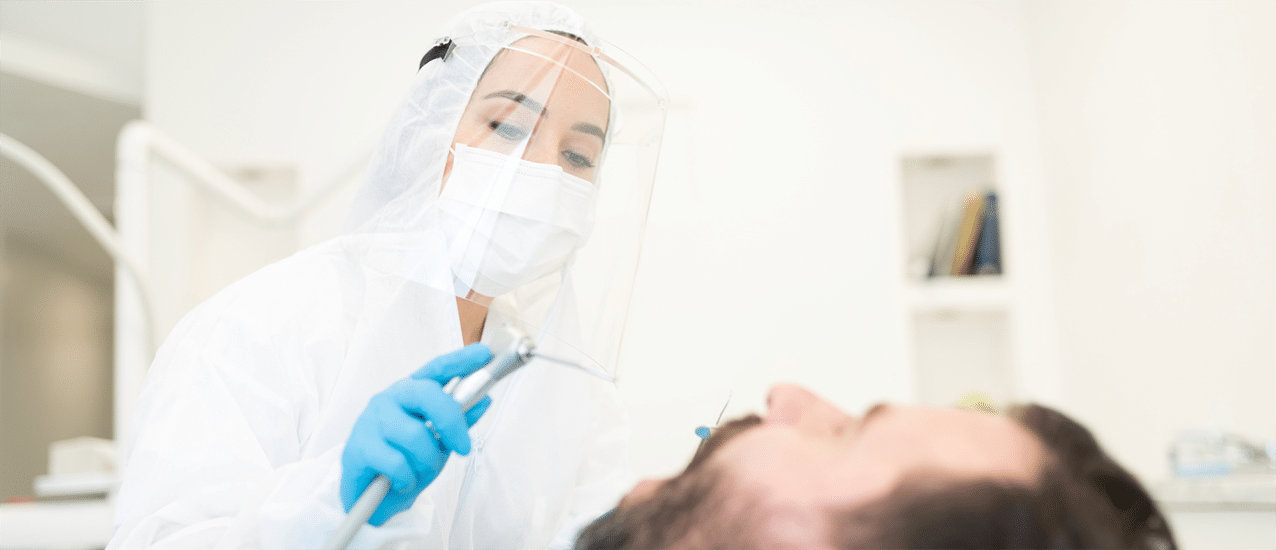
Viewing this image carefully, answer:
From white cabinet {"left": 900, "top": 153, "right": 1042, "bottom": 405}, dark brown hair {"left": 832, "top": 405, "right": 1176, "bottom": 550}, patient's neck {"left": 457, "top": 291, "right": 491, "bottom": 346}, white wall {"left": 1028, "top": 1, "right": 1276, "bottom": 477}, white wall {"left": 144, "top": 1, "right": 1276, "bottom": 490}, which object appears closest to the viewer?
dark brown hair {"left": 832, "top": 405, "right": 1176, "bottom": 550}

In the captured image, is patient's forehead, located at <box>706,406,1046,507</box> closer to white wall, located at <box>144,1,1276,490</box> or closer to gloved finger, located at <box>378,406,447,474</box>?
gloved finger, located at <box>378,406,447,474</box>

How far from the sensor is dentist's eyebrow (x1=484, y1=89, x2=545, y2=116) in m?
0.81

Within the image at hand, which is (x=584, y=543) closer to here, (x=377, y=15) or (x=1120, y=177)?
(x=1120, y=177)

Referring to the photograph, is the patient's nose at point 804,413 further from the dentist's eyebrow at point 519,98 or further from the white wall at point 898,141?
the white wall at point 898,141

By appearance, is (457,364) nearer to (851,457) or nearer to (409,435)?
(409,435)

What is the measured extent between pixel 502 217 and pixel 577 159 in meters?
0.12

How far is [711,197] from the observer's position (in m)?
1.30

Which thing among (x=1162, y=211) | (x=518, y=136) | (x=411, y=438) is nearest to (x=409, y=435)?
(x=411, y=438)

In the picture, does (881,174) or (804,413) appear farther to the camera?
(881,174)

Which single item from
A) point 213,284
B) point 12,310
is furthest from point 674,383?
point 12,310

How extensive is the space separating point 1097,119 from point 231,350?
6.68 ft

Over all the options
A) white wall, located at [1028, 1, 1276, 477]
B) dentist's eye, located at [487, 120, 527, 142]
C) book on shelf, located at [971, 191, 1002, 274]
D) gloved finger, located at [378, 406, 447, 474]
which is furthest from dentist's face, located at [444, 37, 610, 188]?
book on shelf, located at [971, 191, 1002, 274]

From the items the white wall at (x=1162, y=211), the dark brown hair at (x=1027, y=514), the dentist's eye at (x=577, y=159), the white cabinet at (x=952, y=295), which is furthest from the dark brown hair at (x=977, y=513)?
the white cabinet at (x=952, y=295)

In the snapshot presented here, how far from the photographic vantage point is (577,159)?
868 millimetres
